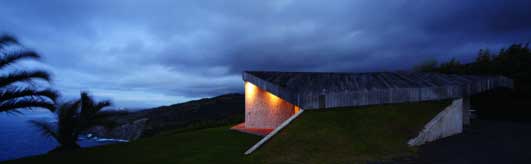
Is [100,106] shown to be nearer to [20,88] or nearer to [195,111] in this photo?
[20,88]

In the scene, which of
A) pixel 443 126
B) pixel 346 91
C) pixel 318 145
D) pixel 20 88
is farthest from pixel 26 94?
pixel 443 126

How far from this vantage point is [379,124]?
1089 centimetres

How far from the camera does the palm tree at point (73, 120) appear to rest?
11.5 meters

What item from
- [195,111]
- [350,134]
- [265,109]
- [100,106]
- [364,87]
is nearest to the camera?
[350,134]

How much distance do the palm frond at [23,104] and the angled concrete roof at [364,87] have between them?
352 inches

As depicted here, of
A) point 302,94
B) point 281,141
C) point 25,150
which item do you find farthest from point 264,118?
point 25,150

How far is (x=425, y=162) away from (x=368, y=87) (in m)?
5.52

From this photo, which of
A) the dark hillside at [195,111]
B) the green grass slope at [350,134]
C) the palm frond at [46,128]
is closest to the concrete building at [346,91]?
the green grass slope at [350,134]

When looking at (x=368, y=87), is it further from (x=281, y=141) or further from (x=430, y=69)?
(x=430, y=69)

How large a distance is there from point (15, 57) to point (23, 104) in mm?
1437

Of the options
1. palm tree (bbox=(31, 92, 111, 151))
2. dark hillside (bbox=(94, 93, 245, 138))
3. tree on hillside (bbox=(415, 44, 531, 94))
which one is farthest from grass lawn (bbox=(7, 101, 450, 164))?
dark hillside (bbox=(94, 93, 245, 138))

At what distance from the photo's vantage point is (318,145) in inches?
364

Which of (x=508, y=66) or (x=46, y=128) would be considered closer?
(x=46, y=128)

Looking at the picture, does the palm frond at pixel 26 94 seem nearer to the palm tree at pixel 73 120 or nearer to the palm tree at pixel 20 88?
the palm tree at pixel 20 88
